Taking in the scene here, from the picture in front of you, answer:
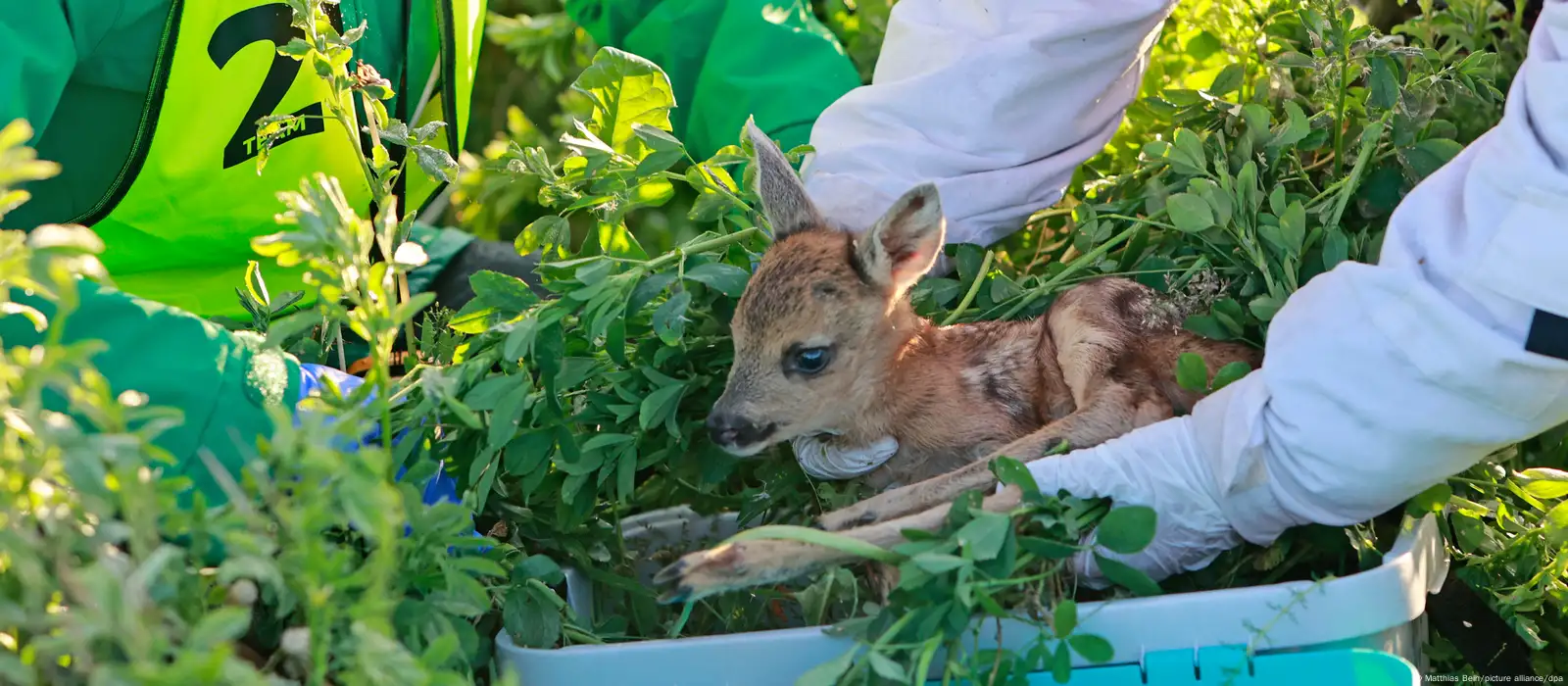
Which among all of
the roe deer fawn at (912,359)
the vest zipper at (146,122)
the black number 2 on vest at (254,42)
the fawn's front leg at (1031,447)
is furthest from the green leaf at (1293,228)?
the vest zipper at (146,122)

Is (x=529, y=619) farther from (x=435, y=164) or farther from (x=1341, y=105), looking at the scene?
(x=1341, y=105)

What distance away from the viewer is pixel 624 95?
6.49 ft

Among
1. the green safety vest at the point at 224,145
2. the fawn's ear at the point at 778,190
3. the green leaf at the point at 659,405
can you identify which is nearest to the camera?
the green leaf at the point at 659,405

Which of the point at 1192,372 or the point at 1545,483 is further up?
the point at 1192,372

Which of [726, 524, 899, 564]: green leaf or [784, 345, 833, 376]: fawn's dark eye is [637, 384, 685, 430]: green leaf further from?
[726, 524, 899, 564]: green leaf

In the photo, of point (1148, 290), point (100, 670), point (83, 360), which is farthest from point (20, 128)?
point (1148, 290)

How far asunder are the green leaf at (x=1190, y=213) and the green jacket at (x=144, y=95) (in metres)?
0.90

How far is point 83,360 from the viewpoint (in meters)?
0.95

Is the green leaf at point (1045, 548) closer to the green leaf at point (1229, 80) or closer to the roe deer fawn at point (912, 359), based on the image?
the roe deer fawn at point (912, 359)

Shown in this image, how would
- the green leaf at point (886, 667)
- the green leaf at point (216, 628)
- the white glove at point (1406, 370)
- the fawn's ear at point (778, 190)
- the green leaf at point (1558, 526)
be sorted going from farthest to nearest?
the fawn's ear at point (778, 190), the green leaf at point (1558, 526), the white glove at point (1406, 370), the green leaf at point (886, 667), the green leaf at point (216, 628)

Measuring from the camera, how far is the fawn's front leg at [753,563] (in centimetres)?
133

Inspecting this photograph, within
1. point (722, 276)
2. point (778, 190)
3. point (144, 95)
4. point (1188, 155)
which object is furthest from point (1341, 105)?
point (144, 95)

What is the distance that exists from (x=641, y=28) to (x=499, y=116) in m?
1.78

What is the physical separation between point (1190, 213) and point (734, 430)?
66cm
